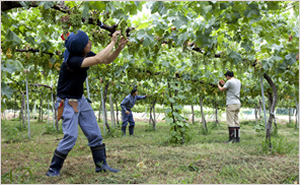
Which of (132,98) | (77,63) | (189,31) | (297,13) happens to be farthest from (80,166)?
(132,98)

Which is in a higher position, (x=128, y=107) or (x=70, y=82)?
(x=70, y=82)

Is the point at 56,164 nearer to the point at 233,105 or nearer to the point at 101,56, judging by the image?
the point at 101,56

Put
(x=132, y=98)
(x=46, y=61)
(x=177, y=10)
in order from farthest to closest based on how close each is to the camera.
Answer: (x=132, y=98)
(x=46, y=61)
(x=177, y=10)

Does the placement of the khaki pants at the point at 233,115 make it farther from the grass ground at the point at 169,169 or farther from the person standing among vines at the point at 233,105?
the grass ground at the point at 169,169

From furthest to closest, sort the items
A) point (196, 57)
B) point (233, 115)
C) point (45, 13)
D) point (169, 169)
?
point (233, 115), point (196, 57), point (169, 169), point (45, 13)

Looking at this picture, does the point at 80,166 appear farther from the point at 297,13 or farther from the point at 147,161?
the point at 297,13

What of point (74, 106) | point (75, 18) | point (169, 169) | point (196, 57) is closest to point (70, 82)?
point (74, 106)

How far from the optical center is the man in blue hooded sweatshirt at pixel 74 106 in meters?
2.37

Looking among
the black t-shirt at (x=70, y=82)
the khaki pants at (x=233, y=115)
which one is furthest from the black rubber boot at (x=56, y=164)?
the khaki pants at (x=233, y=115)

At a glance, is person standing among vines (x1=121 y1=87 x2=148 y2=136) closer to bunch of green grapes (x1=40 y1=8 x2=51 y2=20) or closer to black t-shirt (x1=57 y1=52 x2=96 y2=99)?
black t-shirt (x1=57 y1=52 x2=96 y2=99)

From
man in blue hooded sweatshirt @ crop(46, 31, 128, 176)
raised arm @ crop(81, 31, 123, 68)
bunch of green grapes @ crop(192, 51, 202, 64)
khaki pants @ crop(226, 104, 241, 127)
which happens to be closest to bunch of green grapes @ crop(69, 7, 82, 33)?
raised arm @ crop(81, 31, 123, 68)

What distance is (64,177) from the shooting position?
2.44m

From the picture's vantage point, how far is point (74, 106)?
2.51 metres

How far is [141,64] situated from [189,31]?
96.2 inches
